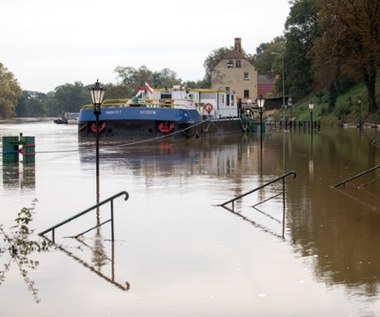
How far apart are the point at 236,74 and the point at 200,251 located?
96.4 m

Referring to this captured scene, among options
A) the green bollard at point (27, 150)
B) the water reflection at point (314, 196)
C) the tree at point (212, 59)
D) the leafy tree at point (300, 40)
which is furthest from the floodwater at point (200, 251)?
the tree at point (212, 59)

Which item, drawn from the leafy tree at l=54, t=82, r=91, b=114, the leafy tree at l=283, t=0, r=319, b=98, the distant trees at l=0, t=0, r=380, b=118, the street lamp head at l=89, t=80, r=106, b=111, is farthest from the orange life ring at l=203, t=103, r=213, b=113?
the leafy tree at l=54, t=82, r=91, b=114

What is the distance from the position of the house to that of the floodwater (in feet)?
286

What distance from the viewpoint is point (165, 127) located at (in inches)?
1670

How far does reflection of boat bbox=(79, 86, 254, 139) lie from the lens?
42.2 m

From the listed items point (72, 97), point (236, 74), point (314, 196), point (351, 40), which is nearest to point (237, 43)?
point (236, 74)

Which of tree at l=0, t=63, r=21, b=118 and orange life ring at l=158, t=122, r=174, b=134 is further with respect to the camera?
tree at l=0, t=63, r=21, b=118

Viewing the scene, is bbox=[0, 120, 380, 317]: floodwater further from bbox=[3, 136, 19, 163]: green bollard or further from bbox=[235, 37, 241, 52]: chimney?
bbox=[235, 37, 241, 52]: chimney

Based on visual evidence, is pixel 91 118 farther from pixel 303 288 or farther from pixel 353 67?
pixel 303 288

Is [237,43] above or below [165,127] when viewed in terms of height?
above

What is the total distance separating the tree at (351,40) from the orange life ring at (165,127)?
17755 millimetres

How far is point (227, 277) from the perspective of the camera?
312 inches

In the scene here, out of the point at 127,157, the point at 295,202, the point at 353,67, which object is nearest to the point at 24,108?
the point at 353,67

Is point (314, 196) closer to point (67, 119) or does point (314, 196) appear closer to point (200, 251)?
point (200, 251)
